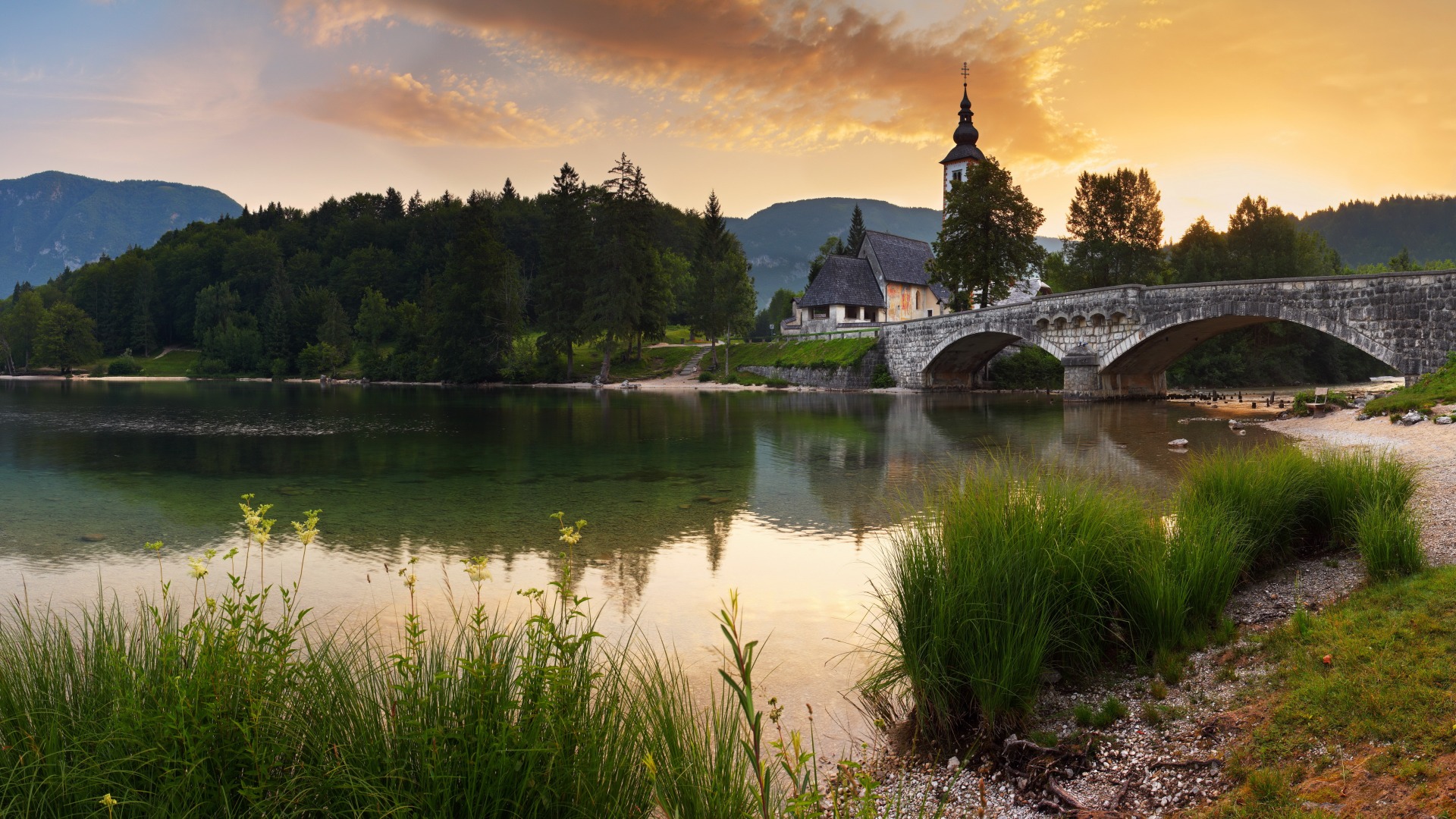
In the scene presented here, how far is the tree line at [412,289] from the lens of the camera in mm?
72625

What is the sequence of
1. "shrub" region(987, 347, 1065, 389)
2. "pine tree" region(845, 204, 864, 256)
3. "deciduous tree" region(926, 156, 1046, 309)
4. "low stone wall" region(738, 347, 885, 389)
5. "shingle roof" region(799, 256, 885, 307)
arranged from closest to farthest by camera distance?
1. "deciduous tree" region(926, 156, 1046, 309)
2. "shrub" region(987, 347, 1065, 389)
3. "low stone wall" region(738, 347, 885, 389)
4. "shingle roof" region(799, 256, 885, 307)
5. "pine tree" region(845, 204, 864, 256)

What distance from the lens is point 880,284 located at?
269ft

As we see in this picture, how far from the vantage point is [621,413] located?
136 feet

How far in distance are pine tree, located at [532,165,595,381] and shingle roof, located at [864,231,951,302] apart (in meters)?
29.6

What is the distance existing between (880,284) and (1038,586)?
78.7m

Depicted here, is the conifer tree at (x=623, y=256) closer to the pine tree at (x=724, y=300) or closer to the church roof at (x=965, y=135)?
the pine tree at (x=724, y=300)

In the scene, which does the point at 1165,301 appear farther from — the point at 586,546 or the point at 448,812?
the point at 448,812

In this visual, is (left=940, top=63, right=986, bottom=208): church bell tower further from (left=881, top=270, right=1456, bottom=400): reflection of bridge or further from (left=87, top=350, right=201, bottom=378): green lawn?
(left=87, top=350, right=201, bottom=378): green lawn

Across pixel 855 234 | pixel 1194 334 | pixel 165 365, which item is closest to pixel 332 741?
pixel 1194 334

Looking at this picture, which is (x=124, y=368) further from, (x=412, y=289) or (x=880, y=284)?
(x=880, y=284)

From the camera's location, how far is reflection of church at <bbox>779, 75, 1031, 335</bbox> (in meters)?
79.8

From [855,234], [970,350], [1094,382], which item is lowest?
[1094,382]

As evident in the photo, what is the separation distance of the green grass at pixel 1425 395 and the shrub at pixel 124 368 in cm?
13129

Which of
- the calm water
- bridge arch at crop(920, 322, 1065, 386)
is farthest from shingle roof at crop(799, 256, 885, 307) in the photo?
the calm water
